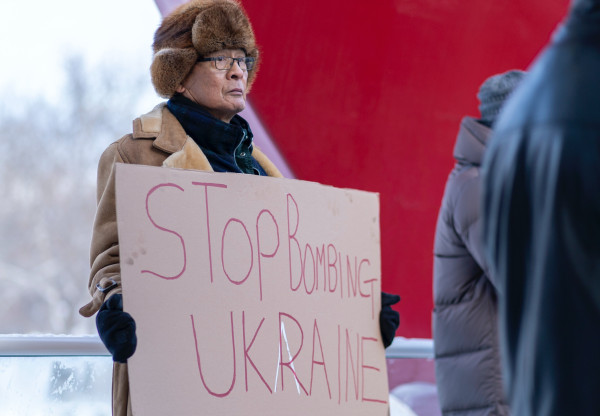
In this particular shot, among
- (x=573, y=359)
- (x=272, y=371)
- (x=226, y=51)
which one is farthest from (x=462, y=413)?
(x=573, y=359)

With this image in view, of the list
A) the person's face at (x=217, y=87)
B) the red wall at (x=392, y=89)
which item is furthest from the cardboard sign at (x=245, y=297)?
the red wall at (x=392, y=89)

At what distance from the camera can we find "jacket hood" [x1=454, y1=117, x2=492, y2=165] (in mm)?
1932

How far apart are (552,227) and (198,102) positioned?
151cm

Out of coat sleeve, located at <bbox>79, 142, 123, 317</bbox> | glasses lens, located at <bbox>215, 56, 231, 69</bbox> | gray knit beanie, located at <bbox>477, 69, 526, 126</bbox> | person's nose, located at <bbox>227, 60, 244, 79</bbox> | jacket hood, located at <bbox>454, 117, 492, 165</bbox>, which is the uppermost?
glasses lens, located at <bbox>215, 56, 231, 69</bbox>

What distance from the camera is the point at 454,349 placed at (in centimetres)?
194

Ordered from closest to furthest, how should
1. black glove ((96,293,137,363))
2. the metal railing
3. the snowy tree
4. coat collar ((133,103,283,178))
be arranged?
1. black glove ((96,293,137,363))
2. coat collar ((133,103,283,178))
3. the metal railing
4. the snowy tree

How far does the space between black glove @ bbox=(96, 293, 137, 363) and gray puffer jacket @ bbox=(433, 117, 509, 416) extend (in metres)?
0.75

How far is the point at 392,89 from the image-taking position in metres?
3.24

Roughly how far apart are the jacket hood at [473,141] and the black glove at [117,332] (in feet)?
2.79

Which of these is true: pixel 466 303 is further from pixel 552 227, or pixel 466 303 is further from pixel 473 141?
pixel 552 227

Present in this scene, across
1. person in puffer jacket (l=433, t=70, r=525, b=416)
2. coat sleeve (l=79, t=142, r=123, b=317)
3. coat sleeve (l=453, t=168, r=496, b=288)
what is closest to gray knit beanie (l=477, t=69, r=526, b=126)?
person in puffer jacket (l=433, t=70, r=525, b=416)

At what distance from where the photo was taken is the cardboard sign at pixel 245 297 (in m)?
1.62

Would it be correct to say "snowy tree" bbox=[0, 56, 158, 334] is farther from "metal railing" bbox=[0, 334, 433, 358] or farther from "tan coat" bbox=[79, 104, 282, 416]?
"tan coat" bbox=[79, 104, 282, 416]

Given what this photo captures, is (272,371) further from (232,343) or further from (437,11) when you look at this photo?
(437,11)
